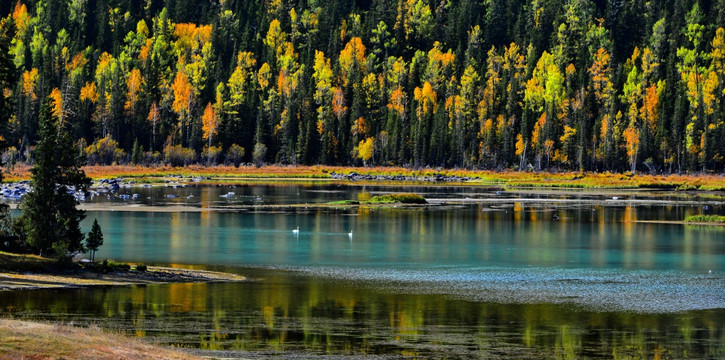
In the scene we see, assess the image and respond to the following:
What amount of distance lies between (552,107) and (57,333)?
590 ft

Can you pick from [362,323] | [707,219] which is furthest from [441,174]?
[362,323]

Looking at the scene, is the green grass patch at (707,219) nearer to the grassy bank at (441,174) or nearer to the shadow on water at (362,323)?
the shadow on water at (362,323)

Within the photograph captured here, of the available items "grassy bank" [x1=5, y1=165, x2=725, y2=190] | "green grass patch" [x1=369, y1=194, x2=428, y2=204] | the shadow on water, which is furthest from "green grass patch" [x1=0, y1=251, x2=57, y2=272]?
"grassy bank" [x1=5, y1=165, x2=725, y2=190]

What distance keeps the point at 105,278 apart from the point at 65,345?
63.7 feet

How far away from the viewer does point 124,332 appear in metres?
30.4

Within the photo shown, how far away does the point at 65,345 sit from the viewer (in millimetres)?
23750

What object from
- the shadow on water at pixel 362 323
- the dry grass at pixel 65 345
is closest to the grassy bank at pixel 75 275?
the shadow on water at pixel 362 323

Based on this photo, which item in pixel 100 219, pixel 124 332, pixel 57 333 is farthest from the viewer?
pixel 100 219

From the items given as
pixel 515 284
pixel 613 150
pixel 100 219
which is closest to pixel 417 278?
pixel 515 284

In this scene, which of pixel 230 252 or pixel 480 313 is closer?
pixel 480 313

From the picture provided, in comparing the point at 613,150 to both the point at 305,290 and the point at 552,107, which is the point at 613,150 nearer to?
the point at 552,107

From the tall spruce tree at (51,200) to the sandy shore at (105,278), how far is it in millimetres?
1882

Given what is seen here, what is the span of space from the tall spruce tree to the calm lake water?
6.48 metres

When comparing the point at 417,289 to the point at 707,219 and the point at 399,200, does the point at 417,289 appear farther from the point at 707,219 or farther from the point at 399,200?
the point at 399,200
